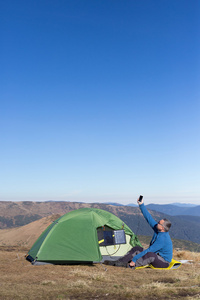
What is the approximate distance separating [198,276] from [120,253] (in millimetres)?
4947

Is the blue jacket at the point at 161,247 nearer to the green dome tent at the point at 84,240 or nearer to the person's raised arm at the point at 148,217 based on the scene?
the person's raised arm at the point at 148,217

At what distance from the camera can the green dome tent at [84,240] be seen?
11.5 meters

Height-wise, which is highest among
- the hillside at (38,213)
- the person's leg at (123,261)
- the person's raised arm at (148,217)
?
the person's raised arm at (148,217)

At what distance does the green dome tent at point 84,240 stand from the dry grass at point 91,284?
66 cm

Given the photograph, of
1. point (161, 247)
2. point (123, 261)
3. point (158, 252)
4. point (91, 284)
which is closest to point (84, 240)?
point (123, 261)

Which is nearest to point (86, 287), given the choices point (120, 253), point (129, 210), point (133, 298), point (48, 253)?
point (133, 298)

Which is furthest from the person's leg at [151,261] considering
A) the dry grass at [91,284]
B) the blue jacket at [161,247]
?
the dry grass at [91,284]

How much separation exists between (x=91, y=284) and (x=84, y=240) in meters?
Result: 3.90

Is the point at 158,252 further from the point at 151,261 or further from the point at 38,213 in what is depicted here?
the point at 38,213

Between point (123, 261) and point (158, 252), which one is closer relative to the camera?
point (158, 252)

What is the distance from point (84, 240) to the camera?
467 inches

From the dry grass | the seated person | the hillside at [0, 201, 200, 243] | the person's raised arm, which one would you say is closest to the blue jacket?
the seated person

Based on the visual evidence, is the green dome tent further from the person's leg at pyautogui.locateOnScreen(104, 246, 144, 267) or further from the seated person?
the seated person

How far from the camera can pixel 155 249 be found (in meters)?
10.6
